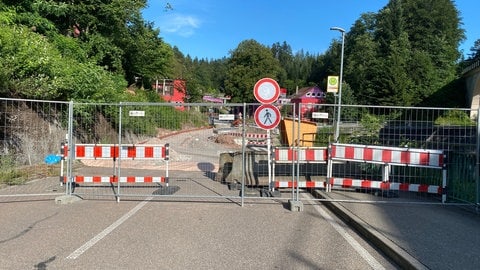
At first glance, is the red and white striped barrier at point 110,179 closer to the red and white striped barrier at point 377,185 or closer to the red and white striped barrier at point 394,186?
the red and white striped barrier at point 377,185

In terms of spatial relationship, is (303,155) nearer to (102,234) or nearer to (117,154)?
(117,154)

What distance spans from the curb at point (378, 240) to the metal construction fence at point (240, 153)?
1.03 m

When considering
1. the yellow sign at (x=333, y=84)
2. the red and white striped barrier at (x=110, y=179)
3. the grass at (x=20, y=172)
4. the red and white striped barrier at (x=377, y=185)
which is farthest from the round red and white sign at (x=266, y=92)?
the yellow sign at (x=333, y=84)

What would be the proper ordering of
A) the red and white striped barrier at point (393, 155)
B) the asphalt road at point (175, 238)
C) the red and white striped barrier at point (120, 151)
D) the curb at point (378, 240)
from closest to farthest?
the curb at point (378, 240), the asphalt road at point (175, 238), the red and white striped barrier at point (393, 155), the red and white striped barrier at point (120, 151)

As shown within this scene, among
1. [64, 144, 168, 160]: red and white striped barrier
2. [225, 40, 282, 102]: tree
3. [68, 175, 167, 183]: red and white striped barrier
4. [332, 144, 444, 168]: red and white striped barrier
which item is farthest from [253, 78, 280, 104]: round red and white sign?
[225, 40, 282, 102]: tree

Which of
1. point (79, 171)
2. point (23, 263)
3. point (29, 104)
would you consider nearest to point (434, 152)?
point (23, 263)

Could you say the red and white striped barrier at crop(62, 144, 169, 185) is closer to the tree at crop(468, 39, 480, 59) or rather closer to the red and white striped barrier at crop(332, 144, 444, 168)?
the red and white striped barrier at crop(332, 144, 444, 168)

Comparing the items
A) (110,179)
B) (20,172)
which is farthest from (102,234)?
(20,172)

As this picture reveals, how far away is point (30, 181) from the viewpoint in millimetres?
12422

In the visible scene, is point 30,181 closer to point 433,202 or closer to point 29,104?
point 29,104

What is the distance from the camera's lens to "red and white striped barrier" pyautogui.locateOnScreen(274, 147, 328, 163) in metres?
10.5

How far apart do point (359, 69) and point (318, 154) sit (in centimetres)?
8866

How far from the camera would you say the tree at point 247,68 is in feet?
286

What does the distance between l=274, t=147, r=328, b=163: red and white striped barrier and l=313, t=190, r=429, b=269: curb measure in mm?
1419
